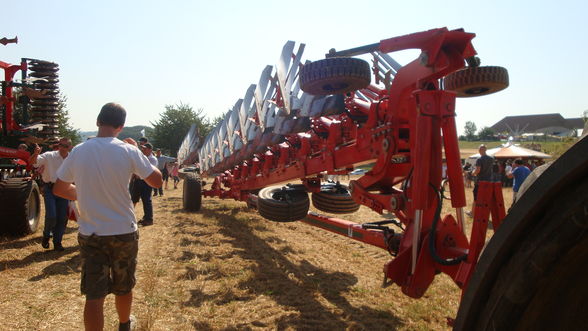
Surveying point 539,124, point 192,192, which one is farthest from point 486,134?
point 192,192

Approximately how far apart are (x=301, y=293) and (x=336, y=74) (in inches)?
91.5

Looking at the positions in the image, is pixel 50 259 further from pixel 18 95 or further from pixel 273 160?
pixel 273 160

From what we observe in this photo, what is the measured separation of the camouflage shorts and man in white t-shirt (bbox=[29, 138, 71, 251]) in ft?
11.8

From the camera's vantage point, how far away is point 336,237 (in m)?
6.87

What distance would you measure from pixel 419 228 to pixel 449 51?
123 cm

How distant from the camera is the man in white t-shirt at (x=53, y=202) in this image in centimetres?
576

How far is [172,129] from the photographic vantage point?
38.1 m

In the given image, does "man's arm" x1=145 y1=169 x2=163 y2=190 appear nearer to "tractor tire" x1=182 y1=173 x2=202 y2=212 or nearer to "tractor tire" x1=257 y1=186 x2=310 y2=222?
"tractor tire" x1=257 y1=186 x2=310 y2=222

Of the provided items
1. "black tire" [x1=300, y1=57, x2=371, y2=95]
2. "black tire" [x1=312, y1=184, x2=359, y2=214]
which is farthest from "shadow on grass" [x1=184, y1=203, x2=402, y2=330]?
"black tire" [x1=300, y1=57, x2=371, y2=95]

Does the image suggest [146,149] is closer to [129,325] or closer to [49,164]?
[49,164]

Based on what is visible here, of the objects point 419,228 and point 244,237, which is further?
point 244,237

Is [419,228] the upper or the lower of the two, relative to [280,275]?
upper

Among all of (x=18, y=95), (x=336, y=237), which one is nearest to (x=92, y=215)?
(x=336, y=237)

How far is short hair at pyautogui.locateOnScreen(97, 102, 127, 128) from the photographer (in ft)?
9.53
